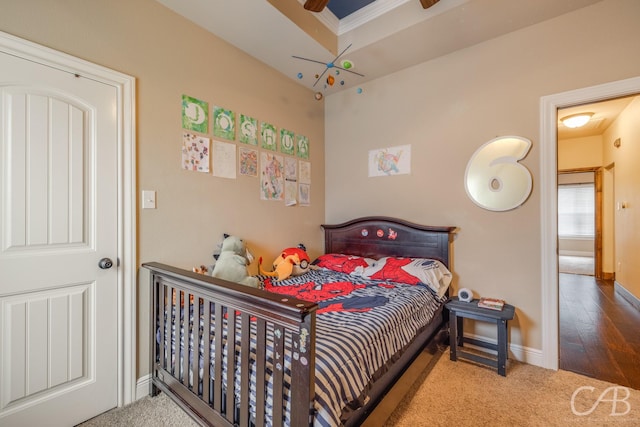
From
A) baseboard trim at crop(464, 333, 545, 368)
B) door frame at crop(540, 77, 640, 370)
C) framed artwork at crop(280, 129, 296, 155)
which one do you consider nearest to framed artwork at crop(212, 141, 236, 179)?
framed artwork at crop(280, 129, 296, 155)

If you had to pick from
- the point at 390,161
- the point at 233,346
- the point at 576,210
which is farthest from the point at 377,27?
the point at 576,210

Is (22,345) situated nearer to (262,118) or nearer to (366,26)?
(262,118)

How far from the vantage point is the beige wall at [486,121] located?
2012mm

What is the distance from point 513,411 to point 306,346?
158cm

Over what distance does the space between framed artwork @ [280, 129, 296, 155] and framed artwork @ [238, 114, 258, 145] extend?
0.35 m

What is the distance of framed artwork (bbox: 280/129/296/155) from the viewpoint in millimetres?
2863

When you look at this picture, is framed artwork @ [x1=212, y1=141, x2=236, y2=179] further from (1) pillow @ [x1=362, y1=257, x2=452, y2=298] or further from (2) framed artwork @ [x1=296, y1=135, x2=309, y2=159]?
(1) pillow @ [x1=362, y1=257, x2=452, y2=298]

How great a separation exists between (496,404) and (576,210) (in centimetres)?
722

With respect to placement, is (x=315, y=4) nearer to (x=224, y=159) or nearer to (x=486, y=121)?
(x=224, y=159)

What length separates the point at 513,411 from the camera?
166cm

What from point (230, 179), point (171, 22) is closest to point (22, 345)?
point (230, 179)

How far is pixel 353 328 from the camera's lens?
144 cm

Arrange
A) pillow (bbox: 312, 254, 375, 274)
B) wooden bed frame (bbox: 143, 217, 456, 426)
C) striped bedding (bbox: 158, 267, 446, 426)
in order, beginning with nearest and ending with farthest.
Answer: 1. wooden bed frame (bbox: 143, 217, 456, 426)
2. striped bedding (bbox: 158, 267, 446, 426)
3. pillow (bbox: 312, 254, 375, 274)

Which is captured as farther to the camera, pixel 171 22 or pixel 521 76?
pixel 521 76
